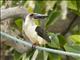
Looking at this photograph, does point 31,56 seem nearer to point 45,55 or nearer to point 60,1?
point 45,55

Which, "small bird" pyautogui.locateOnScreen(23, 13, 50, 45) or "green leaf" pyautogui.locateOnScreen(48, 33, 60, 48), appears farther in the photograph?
"green leaf" pyautogui.locateOnScreen(48, 33, 60, 48)

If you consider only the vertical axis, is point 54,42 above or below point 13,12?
below

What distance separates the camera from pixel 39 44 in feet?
4.20

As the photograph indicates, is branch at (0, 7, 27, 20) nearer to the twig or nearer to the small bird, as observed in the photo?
the twig

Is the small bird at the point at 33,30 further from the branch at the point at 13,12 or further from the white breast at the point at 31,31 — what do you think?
the branch at the point at 13,12

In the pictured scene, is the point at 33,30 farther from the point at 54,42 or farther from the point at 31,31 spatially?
the point at 54,42

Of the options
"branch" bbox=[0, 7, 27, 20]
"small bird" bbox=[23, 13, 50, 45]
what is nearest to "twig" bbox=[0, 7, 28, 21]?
"branch" bbox=[0, 7, 27, 20]

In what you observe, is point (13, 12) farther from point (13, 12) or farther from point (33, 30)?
point (33, 30)

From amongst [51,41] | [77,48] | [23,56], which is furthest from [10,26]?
[77,48]

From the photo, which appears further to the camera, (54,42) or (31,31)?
→ (54,42)

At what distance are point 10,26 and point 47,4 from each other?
0.71 metres

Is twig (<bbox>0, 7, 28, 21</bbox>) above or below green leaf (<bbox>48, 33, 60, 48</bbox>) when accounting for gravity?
above

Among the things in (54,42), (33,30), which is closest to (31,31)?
(33,30)

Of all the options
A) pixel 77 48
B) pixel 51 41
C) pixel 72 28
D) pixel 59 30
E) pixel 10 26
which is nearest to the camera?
pixel 77 48
